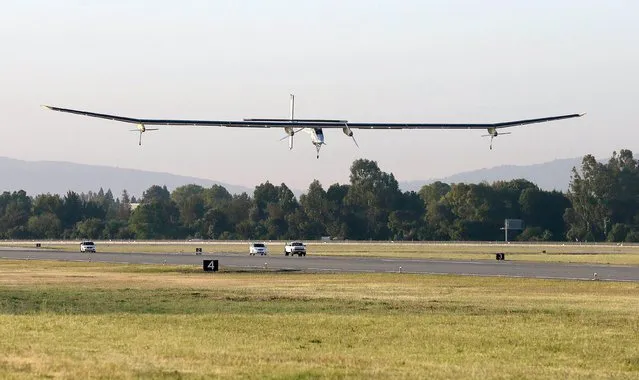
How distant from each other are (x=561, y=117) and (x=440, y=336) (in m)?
48.8

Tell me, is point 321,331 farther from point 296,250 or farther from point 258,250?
point 258,250

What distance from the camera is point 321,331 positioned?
33.1 meters

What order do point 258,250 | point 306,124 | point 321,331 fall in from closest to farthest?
point 321,331, point 306,124, point 258,250

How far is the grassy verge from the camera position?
82.6 feet

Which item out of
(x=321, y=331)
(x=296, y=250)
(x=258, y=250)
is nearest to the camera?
(x=321, y=331)

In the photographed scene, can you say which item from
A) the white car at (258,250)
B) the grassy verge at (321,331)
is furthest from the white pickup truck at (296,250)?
the grassy verge at (321,331)

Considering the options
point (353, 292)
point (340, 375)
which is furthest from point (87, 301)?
point (340, 375)

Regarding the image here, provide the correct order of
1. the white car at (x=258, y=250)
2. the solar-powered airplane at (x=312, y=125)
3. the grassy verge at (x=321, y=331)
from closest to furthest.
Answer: the grassy verge at (x=321, y=331)
the solar-powered airplane at (x=312, y=125)
the white car at (x=258, y=250)

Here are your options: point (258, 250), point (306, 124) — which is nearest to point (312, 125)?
point (306, 124)

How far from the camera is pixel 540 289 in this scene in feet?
181

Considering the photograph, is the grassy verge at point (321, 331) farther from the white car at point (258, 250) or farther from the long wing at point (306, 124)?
the white car at point (258, 250)

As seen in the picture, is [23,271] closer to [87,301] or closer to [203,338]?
[87,301]

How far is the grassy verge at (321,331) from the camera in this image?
2519cm

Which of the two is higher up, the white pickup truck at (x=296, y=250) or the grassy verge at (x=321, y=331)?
the white pickup truck at (x=296, y=250)
